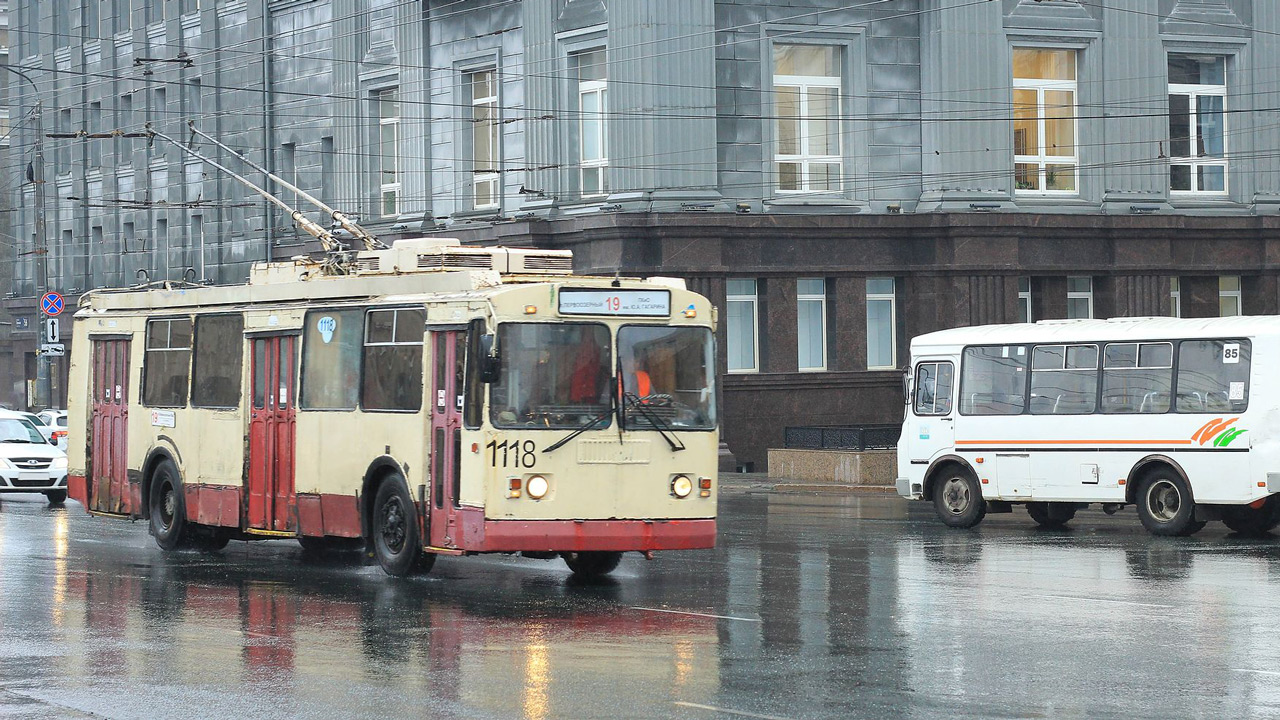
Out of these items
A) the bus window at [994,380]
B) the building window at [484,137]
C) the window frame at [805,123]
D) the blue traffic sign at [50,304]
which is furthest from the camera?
the blue traffic sign at [50,304]

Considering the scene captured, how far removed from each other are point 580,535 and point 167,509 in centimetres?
753

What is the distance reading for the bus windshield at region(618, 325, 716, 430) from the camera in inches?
671

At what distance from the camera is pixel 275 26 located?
4984 centimetres

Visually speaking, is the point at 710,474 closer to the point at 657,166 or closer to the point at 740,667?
the point at 740,667

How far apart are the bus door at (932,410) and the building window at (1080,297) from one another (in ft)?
52.9

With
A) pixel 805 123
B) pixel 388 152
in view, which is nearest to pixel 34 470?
pixel 388 152

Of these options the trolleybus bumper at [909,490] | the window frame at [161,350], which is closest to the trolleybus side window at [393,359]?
the window frame at [161,350]

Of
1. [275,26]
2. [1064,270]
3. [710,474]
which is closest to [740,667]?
[710,474]

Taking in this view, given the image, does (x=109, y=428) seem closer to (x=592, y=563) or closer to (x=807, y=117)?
(x=592, y=563)

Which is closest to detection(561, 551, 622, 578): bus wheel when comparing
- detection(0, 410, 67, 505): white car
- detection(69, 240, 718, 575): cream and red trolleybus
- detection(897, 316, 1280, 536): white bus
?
detection(69, 240, 718, 575): cream and red trolleybus

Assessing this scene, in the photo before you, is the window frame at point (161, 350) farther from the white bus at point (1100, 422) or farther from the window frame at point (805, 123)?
the window frame at point (805, 123)

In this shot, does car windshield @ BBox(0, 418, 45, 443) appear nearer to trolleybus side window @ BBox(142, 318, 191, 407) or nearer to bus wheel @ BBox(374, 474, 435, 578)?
trolleybus side window @ BBox(142, 318, 191, 407)

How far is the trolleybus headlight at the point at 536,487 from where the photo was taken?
54.3 ft

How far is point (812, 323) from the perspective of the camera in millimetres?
40781
